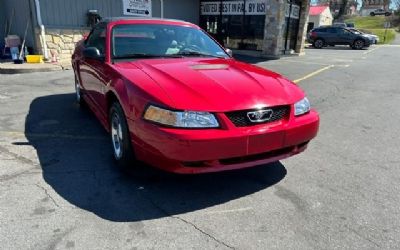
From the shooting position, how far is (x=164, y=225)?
2.92 m

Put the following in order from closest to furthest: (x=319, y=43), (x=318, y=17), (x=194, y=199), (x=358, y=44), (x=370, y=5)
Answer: (x=194, y=199) → (x=358, y=44) → (x=319, y=43) → (x=318, y=17) → (x=370, y=5)

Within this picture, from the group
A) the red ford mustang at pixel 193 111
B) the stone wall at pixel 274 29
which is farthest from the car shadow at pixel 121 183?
the stone wall at pixel 274 29

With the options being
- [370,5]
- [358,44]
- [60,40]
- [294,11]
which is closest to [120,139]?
[60,40]

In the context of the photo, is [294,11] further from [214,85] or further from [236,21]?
[214,85]

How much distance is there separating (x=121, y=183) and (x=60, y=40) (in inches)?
411

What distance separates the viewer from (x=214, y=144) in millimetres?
2949

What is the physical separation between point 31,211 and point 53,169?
889 mm

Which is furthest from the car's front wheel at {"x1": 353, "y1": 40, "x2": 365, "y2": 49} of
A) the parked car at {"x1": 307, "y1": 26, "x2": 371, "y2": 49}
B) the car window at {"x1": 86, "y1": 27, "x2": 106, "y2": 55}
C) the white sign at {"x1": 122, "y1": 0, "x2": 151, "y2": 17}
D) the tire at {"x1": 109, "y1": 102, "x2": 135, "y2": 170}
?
the tire at {"x1": 109, "y1": 102, "x2": 135, "y2": 170}

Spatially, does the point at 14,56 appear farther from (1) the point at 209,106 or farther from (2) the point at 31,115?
(1) the point at 209,106

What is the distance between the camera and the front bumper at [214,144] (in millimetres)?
2949

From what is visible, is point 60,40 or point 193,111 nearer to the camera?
point 193,111

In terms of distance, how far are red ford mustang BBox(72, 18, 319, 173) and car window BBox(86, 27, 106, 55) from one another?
162 millimetres

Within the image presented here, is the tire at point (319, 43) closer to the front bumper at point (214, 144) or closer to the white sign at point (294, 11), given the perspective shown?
the white sign at point (294, 11)

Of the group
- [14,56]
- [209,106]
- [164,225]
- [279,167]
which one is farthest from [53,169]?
[14,56]
